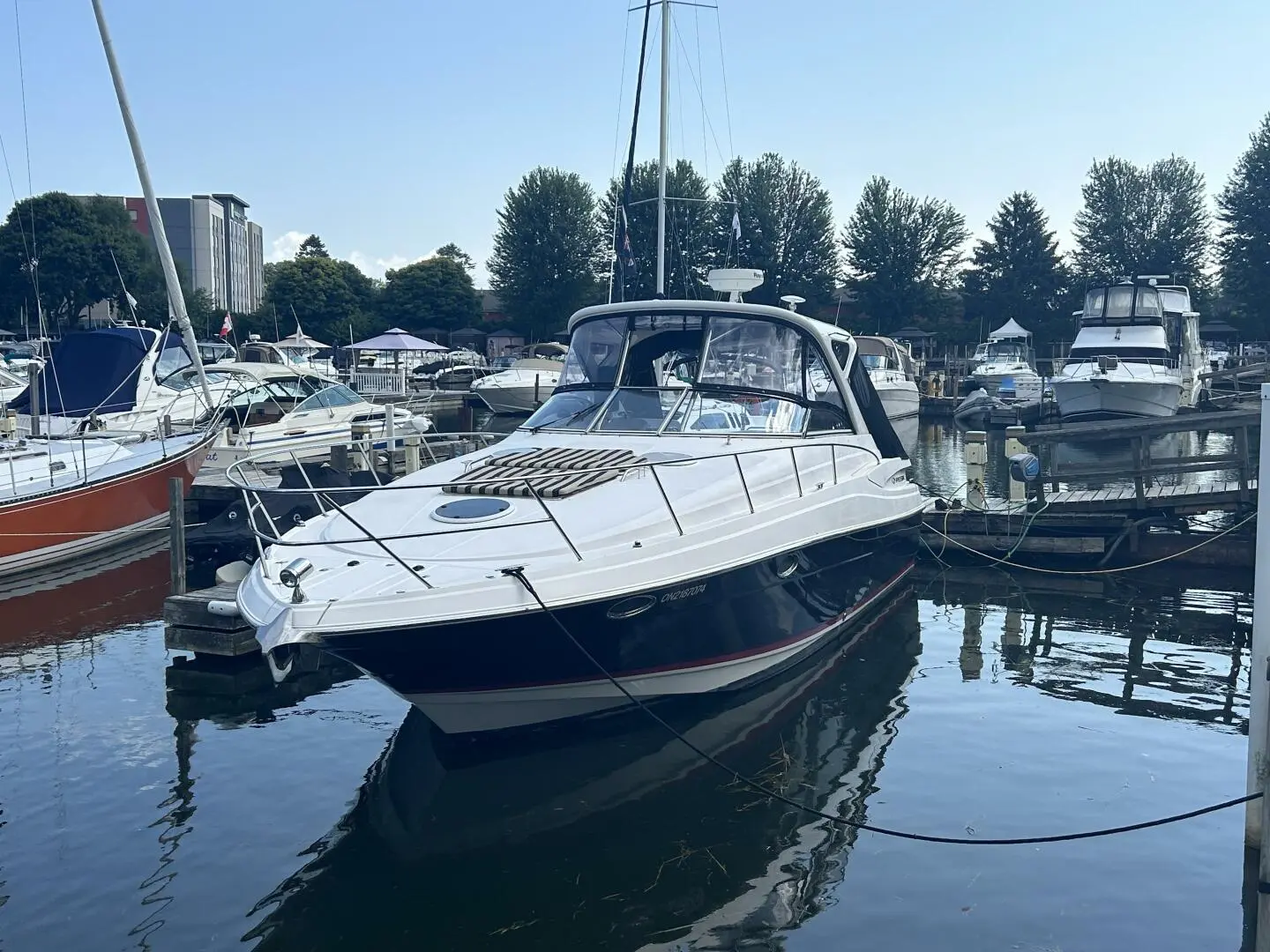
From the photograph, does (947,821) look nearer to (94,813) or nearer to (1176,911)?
(1176,911)

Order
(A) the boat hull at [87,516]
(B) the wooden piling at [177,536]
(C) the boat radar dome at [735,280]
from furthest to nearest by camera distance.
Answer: (A) the boat hull at [87,516], (C) the boat radar dome at [735,280], (B) the wooden piling at [177,536]

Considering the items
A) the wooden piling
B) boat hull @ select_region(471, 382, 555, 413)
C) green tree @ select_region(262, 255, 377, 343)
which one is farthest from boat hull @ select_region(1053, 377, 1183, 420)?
green tree @ select_region(262, 255, 377, 343)

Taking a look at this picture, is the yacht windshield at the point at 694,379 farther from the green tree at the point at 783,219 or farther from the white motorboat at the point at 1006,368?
the green tree at the point at 783,219

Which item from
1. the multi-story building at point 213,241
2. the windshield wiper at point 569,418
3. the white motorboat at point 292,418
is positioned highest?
the multi-story building at point 213,241

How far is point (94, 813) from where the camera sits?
720cm

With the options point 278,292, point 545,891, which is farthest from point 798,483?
point 278,292

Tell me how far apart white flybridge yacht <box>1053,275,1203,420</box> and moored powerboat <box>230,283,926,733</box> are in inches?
789

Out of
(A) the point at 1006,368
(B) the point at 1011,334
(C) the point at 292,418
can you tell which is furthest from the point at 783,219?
(C) the point at 292,418

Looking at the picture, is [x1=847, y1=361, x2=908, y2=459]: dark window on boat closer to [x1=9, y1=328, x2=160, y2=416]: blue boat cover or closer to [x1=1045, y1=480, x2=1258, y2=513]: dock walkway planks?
[x1=1045, y1=480, x2=1258, y2=513]: dock walkway planks

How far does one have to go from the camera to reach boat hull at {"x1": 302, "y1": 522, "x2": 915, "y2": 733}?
22.1 ft

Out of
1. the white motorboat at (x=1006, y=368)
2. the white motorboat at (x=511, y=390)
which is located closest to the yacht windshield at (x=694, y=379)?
the white motorboat at (x=511, y=390)

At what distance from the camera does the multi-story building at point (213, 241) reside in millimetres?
94750

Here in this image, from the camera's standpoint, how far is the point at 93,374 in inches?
758

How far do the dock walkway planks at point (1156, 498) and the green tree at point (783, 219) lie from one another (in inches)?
1817
